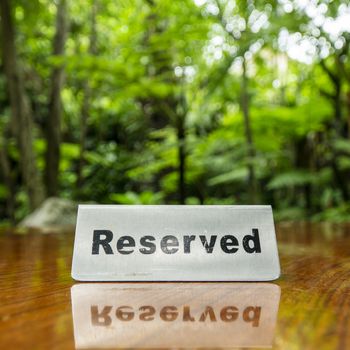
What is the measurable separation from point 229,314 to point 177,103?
250 centimetres

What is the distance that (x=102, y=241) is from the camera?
14.5 inches

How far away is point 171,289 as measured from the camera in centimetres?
31

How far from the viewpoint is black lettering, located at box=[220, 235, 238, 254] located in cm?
36

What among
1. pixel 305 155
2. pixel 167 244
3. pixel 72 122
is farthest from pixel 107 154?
pixel 167 244

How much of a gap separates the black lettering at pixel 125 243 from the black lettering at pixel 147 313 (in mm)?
124

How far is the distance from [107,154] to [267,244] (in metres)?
4.37

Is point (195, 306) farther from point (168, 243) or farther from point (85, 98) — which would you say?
point (85, 98)

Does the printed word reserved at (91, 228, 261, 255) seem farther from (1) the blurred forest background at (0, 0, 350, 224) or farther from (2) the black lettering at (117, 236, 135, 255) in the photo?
(1) the blurred forest background at (0, 0, 350, 224)

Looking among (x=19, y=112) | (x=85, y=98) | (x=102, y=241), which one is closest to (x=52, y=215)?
(x=19, y=112)

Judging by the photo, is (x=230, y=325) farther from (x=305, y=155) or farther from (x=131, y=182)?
(x=131, y=182)

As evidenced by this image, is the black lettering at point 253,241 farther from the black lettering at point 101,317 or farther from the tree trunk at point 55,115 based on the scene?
the tree trunk at point 55,115

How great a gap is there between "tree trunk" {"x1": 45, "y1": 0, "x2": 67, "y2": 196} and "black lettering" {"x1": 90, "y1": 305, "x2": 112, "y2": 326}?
2.28 meters

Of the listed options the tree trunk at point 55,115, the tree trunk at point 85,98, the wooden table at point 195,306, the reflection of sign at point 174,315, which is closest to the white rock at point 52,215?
the tree trunk at point 55,115

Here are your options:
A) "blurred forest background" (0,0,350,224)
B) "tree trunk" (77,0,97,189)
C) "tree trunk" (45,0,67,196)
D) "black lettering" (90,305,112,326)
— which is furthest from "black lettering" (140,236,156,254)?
"tree trunk" (77,0,97,189)
